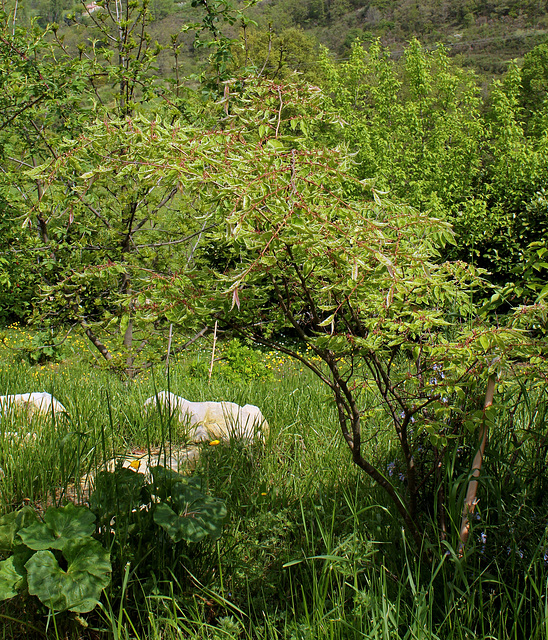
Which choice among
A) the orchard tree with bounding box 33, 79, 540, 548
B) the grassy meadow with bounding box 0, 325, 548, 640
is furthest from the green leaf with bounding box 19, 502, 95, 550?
the orchard tree with bounding box 33, 79, 540, 548

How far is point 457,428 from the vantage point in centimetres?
188

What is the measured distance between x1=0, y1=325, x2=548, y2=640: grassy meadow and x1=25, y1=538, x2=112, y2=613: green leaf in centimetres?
6

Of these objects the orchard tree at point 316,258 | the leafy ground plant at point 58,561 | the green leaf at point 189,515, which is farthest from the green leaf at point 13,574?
the orchard tree at point 316,258

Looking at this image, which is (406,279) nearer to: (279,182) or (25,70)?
(279,182)

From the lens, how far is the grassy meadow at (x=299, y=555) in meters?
1.56

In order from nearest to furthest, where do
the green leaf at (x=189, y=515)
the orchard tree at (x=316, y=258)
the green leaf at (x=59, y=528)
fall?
the orchard tree at (x=316, y=258) < the green leaf at (x=59, y=528) < the green leaf at (x=189, y=515)

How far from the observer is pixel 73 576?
157cm

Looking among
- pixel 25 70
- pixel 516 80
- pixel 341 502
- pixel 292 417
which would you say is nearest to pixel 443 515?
pixel 341 502

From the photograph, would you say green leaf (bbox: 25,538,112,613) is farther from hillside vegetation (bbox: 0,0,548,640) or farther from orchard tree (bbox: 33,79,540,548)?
orchard tree (bbox: 33,79,540,548)

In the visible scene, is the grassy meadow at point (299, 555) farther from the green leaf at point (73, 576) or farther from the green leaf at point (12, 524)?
the green leaf at point (12, 524)

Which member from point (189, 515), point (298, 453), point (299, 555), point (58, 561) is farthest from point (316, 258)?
point (298, 453)

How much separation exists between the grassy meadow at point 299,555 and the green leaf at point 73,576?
2.5 inches

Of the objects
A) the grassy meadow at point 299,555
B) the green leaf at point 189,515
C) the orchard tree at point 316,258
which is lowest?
the grassy meadow at point 299,555

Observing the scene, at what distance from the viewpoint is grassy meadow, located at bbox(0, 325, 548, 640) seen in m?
1.56
